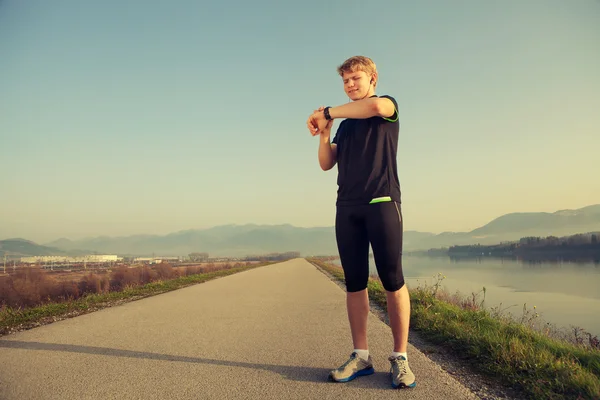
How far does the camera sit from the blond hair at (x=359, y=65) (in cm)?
267

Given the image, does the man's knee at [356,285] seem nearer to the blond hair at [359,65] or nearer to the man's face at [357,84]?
the man's face at [357,84]

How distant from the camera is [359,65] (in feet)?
8.75

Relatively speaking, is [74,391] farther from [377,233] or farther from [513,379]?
[513,379]

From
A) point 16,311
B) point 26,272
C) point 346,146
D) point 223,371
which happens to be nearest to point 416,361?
point 223,371

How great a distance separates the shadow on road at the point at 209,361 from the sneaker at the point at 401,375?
10 cm

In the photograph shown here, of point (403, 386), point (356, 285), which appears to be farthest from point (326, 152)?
point (403, 386)

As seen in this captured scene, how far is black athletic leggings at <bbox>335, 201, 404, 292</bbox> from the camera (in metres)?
2.52

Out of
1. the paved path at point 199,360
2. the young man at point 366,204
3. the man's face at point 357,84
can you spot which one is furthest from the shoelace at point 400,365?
the man's face at point 357,84

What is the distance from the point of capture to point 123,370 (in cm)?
299

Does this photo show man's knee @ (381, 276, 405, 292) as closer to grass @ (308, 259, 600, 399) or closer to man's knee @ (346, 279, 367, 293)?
man's knee @ (346, 279, 367, 293)

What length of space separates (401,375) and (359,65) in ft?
7.12

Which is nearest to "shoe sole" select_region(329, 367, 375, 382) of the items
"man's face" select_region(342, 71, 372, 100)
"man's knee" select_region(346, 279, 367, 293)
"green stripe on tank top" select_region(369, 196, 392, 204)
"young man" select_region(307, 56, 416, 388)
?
"young man" select_region(307, 56, 416, 388)

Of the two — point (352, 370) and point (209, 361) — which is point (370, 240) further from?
point (209, 361)

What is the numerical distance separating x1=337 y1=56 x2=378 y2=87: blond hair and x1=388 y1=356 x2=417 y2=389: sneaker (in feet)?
6.75
